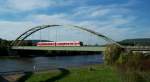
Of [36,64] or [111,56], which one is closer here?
[111,56]

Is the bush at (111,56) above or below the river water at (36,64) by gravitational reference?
above

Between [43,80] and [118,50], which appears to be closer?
[43,80]

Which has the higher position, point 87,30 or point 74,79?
point 87,30

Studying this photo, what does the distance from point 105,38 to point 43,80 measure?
61.5 metres

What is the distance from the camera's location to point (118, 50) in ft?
169

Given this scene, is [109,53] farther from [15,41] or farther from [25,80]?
[15,41]

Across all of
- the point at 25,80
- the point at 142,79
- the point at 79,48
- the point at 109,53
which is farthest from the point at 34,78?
the point at 79,48

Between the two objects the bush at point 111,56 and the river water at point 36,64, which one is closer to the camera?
the bush at point 111,56

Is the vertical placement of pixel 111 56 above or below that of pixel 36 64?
above

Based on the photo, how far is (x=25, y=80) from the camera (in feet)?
104

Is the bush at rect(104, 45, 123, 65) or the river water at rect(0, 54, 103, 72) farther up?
the bush at rect(104, 45, 123, 65)

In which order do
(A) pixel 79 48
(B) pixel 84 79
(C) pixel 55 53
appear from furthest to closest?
(C) pixel 55 53
(A) pixel 79 48
(B) pixel 84 79

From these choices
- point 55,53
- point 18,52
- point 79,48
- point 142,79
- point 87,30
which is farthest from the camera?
point 55,53

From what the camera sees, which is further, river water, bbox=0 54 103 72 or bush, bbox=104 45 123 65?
river water, bbox=0 54 103 72
